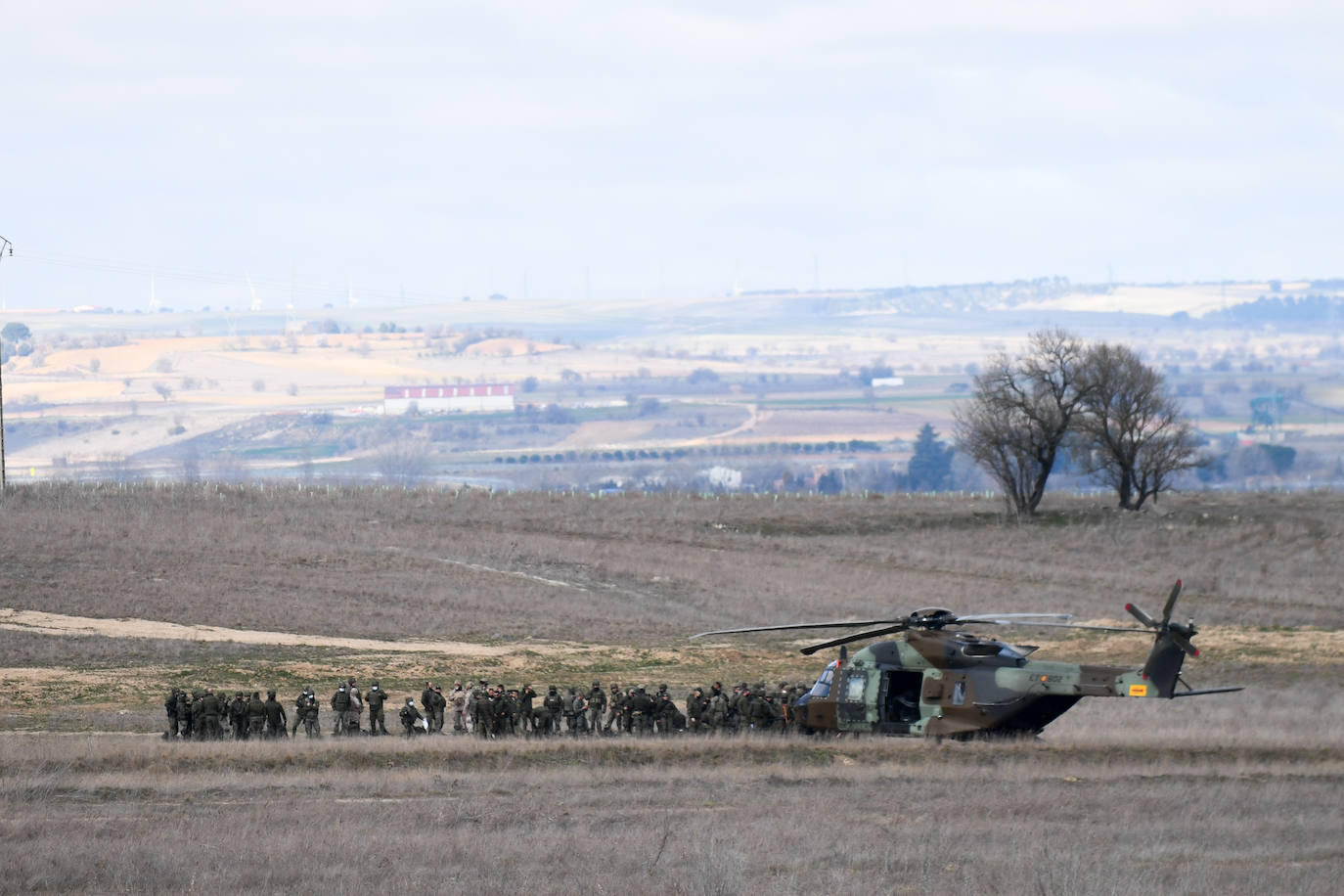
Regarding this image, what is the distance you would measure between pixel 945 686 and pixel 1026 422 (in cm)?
4900

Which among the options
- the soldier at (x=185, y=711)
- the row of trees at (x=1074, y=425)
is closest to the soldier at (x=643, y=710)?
the soldier at (x=185, y=711)

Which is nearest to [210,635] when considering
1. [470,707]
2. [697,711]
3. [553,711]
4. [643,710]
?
[470,707]

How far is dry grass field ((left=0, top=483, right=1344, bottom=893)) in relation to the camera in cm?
1557

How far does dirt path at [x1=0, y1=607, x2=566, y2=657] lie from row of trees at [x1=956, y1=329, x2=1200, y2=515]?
37211 millimetres

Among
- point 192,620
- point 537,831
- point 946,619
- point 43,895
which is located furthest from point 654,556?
point 43,895

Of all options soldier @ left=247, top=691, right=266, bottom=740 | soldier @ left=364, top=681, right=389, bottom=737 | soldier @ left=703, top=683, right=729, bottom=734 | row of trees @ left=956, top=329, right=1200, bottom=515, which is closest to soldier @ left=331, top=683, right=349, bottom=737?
soldier @ left=364, top=681, right=389, bottom=737

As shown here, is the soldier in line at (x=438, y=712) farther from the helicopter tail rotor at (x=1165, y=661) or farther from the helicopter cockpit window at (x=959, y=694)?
the helicopter tail rotor at (x=1165, y=661)

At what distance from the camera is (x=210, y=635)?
37.4m

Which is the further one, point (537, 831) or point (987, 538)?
point (987, 538)

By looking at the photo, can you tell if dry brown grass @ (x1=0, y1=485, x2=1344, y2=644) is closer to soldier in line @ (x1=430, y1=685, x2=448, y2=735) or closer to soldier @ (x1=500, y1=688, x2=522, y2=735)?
soldier in line @ (x1=430, y1=685, x2=448, y2=735)

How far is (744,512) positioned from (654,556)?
49.0ft

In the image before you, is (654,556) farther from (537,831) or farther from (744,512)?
(537,831)

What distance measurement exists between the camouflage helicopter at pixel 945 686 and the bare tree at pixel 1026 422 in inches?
1864

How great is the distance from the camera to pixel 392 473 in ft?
640
